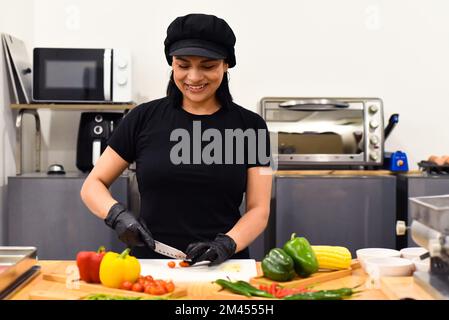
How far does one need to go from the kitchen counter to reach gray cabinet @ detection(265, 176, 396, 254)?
5.04 feet

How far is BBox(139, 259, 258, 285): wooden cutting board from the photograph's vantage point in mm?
1437

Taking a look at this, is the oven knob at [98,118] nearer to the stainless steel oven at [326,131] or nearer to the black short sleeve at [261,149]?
the stainless steel oven at [326,131]

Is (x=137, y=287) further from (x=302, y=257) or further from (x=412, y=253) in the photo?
(x=412, y=253)

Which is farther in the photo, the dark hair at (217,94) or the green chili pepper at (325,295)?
the dark hair at (217,94)

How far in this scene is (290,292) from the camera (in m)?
1.28

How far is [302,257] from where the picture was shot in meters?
1.43

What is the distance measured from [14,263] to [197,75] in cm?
76

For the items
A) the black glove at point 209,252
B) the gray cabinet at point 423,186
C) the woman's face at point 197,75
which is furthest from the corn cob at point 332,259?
the gray cabinet at point 423,186

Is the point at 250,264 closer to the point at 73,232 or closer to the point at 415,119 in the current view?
the point at 73,232

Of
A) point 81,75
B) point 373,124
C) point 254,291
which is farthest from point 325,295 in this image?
point 81,75

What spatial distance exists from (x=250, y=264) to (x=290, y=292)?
0.33 meters

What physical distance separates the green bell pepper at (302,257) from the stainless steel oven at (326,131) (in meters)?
1.75

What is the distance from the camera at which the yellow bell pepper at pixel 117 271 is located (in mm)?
1330

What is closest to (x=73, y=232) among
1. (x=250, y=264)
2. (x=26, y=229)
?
(x=26, y=229)
